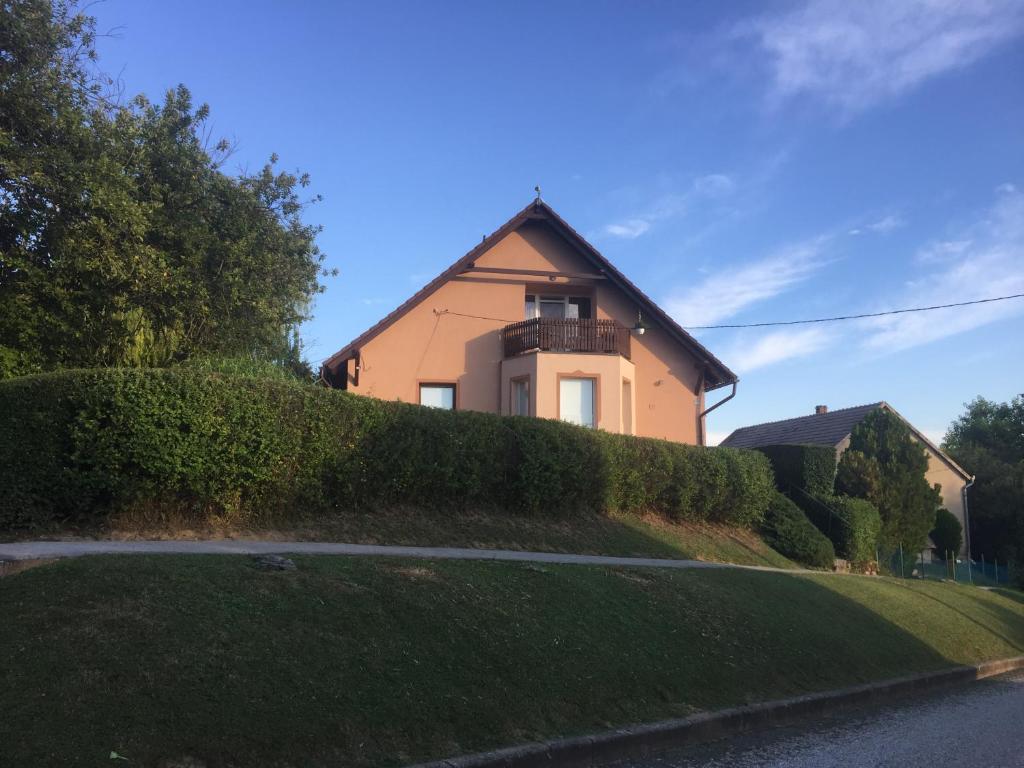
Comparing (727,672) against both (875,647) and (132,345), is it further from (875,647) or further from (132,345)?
(132,345)

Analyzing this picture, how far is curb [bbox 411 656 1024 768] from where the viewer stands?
17.9ft

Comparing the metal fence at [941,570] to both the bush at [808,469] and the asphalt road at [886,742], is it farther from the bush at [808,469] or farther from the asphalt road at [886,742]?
the asphalt road at [886,742]

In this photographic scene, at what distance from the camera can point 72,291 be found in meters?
16.0

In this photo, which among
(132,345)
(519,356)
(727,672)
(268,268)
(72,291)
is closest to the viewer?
(727,672)

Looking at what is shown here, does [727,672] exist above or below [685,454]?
below

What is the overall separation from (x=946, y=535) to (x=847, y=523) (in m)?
15.8

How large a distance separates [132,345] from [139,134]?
590 centimetres

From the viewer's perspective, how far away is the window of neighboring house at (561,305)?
25.1m

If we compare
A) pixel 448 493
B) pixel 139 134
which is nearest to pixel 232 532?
pixel 448 493

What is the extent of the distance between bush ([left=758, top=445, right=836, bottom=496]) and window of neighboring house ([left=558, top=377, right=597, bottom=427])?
4.66 meters

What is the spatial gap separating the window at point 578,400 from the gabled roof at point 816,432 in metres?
12.1

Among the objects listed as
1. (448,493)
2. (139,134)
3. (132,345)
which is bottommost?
(448,493)

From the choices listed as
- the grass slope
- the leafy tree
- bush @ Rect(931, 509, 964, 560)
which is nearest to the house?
the leafy tree

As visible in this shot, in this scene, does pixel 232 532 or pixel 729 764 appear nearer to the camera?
pixel 729 764
